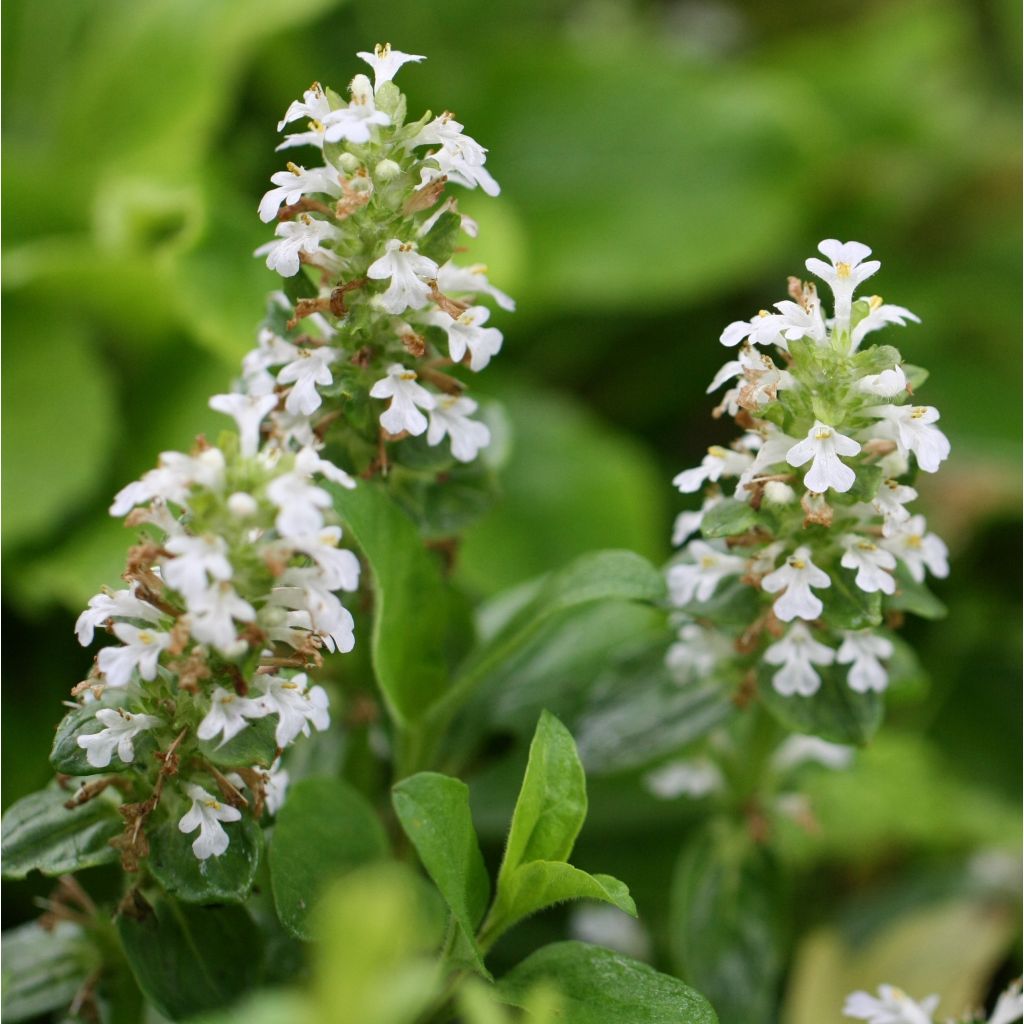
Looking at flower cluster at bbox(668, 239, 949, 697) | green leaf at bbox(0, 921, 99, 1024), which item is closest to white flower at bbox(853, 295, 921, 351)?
flower cluster at bbox(668, 239, 949, 697)

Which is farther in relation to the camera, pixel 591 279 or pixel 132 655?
pixel 591 279

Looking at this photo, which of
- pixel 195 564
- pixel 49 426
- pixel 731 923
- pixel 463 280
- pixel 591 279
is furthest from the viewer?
pixel 591 279

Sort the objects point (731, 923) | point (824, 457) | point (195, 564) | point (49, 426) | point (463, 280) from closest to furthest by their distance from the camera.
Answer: point (195, 564), point (824, 457), point (463, 280), point (731, 923), point (49, 426)

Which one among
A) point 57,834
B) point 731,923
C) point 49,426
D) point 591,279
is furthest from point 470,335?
point 591,279

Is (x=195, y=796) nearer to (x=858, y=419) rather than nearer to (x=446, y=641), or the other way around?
(x=446, y=641)

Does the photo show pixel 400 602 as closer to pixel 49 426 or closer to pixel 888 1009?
pixel 888 1009

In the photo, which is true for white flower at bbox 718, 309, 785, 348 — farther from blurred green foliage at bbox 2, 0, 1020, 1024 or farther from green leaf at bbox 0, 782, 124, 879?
green leaf at bbox 0, 782, 124, 879

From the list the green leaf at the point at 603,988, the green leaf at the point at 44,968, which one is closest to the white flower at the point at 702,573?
the green leaf at the point at 603,988
